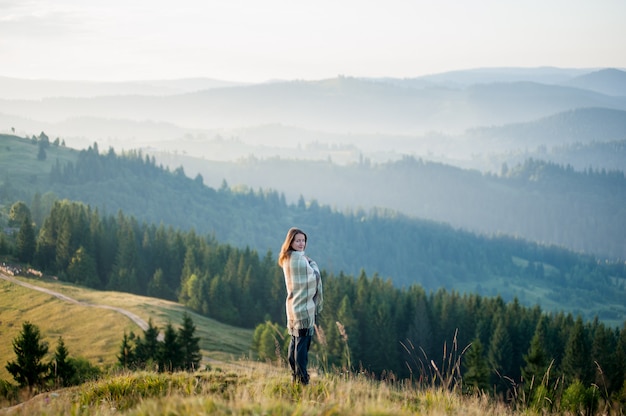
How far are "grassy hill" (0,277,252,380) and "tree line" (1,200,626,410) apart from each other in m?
7.27

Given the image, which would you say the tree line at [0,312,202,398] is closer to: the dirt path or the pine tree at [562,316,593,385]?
the dirt path

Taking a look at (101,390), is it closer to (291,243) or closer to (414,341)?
(291,243)

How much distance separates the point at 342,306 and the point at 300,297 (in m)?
70.6

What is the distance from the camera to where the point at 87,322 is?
200 ft

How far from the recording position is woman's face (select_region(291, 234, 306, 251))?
43.6 feet

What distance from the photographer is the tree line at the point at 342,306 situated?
75.0 metres

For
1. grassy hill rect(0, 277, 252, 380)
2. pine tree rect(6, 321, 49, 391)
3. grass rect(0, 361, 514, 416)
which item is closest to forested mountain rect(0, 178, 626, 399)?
grassy hill rect(0, 277, 252, 380)

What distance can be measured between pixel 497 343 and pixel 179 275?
64634mm

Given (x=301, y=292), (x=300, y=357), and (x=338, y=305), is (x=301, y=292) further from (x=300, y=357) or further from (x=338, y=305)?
(x=338, y=305)

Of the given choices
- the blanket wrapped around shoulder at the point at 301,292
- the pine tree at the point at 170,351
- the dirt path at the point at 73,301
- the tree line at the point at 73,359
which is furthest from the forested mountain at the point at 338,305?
the blanket wrapped around shoulder at the point at 301,292

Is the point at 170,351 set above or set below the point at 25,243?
below

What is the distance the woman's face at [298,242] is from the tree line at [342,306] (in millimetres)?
54477

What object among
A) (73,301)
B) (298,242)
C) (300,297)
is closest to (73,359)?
(73,301)

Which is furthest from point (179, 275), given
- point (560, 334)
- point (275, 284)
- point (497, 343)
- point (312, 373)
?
point (312, 373)
